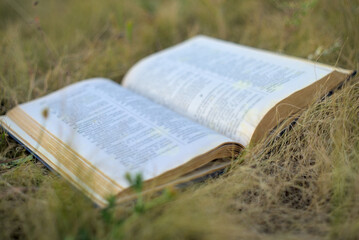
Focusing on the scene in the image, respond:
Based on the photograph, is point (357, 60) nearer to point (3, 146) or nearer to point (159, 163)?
point (159, 163)

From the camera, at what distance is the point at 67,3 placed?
10.7 ft

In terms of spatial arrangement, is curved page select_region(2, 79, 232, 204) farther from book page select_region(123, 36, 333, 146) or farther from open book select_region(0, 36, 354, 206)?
book page select_region(123, 36, 333, 146)

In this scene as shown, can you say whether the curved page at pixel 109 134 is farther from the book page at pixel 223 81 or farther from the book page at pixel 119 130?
the book page at pixel 223 81

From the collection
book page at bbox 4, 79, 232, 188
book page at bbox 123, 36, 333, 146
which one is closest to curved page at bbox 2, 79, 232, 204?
book page at bbox 4, 79, 232, 188

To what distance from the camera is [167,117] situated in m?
1.42

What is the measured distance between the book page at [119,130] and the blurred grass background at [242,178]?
0.38 feet

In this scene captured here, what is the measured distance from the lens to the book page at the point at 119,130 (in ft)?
3.84

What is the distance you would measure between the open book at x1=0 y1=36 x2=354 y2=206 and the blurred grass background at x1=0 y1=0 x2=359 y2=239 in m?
0.06

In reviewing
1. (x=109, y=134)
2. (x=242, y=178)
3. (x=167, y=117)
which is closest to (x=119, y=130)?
(x=109, y=134)

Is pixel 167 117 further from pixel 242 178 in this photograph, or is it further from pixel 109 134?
pixel 242 178

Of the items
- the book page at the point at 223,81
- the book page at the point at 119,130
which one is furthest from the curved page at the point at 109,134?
the book page at the point at 223,81

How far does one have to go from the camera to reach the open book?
117cm

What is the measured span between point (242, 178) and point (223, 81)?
494 mm

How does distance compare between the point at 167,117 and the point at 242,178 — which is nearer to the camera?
the point at 242,178
